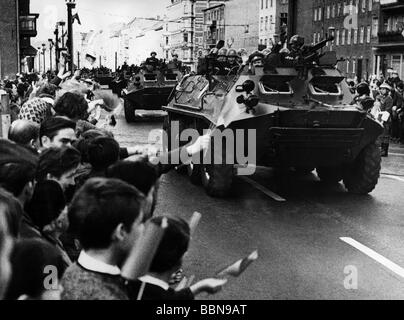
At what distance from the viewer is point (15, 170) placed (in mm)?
4031

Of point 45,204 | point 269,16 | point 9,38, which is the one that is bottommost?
point 45,204

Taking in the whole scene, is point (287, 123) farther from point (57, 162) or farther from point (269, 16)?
point (269, 16)

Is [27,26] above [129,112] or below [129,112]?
above

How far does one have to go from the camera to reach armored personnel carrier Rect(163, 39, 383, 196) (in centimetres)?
1075

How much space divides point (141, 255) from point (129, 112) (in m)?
23.4

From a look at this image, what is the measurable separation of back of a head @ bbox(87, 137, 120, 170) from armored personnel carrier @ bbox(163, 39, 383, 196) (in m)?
5.44

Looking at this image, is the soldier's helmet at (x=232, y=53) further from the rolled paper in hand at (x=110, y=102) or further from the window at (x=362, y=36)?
the window at (x=362, y=36)

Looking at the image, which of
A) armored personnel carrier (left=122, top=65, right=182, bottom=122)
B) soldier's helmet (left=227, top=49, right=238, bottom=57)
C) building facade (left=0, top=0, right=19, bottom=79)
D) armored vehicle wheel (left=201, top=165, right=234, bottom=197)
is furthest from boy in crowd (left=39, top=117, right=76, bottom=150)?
building facade (left=0, top=0, right=19, bottom=79)

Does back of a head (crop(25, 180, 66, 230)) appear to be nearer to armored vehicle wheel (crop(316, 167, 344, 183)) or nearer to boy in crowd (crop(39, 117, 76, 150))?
boy in crowd (crop(39, 117, 76, 150))

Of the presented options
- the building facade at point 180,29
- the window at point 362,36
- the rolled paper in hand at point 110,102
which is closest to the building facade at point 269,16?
the building facade at point 180,29

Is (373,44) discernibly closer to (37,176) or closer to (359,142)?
(359,142)

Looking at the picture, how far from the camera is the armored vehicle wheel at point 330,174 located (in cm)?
1241

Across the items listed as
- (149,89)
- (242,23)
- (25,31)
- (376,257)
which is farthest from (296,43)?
(242,23)

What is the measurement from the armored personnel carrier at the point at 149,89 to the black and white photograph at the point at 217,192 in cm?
300
